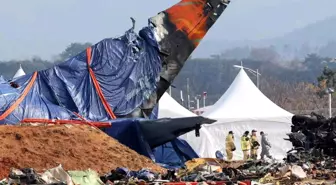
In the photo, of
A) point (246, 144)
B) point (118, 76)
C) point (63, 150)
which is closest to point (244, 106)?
point (246, 144)

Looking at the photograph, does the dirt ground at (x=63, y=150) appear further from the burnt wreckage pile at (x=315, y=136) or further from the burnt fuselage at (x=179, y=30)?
the burnt fuselage at (x=179, y=30)

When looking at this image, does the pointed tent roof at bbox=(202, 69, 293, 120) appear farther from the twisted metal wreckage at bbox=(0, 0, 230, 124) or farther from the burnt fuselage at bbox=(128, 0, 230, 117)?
the twisted metal wreckage at bbox=(0, 0, 230, 124)

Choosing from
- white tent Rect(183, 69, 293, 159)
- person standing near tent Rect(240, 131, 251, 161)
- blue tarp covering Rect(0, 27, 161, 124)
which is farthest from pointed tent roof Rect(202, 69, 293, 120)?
blue tarp covering Rect(0, 27, 161, 124)

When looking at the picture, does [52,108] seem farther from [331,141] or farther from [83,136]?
[331,141]

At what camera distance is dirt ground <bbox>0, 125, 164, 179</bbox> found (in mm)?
15812

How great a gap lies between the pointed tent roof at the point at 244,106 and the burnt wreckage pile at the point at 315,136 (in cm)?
855

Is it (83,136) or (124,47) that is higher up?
(124,47)

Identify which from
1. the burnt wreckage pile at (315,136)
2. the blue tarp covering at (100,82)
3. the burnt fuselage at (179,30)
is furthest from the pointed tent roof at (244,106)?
the burnt wreckage pile at (315,136)

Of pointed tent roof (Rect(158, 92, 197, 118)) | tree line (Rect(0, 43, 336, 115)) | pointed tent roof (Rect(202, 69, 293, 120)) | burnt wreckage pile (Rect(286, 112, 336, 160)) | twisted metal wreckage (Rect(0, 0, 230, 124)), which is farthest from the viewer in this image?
tree line (Rect(0, 43, 336, 115))

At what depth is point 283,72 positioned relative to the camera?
89.9 metres

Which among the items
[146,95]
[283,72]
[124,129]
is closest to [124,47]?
[146,95]

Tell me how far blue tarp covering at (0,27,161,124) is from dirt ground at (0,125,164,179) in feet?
9.23

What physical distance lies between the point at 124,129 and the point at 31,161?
193 inches

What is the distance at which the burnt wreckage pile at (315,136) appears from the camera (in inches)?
770
